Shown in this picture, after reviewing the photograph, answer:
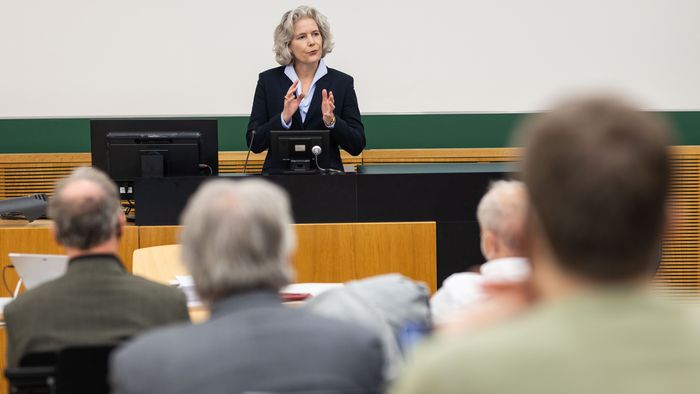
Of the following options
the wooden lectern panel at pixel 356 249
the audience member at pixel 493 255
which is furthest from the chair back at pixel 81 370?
the wooden lectern panel at pixel 356 249

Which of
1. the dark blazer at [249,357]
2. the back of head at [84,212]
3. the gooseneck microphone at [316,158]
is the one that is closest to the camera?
the dark blazer at [249,357]

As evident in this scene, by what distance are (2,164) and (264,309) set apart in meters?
6.71

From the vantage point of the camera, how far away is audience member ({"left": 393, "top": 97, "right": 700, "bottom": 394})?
107 centimetres

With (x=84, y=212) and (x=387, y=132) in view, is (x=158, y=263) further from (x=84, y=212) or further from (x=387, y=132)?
(x=387, y=132)

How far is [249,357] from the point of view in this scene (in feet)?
5.35

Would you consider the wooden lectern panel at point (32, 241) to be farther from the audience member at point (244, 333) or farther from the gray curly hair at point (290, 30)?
the audience member at point (244, 333)

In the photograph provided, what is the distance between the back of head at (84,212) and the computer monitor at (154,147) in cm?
265

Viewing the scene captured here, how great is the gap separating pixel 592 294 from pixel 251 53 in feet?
23.3

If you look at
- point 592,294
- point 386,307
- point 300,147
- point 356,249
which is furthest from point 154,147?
point 592,294

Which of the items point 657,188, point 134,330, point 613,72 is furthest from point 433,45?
point 657,188

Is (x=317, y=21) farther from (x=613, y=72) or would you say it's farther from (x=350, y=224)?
(x=613, y=72)

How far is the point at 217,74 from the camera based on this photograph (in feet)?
26.4

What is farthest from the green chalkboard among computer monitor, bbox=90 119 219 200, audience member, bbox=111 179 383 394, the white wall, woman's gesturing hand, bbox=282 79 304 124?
audience member, bbox=111 179 383 394

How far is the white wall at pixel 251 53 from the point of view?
316 inches
